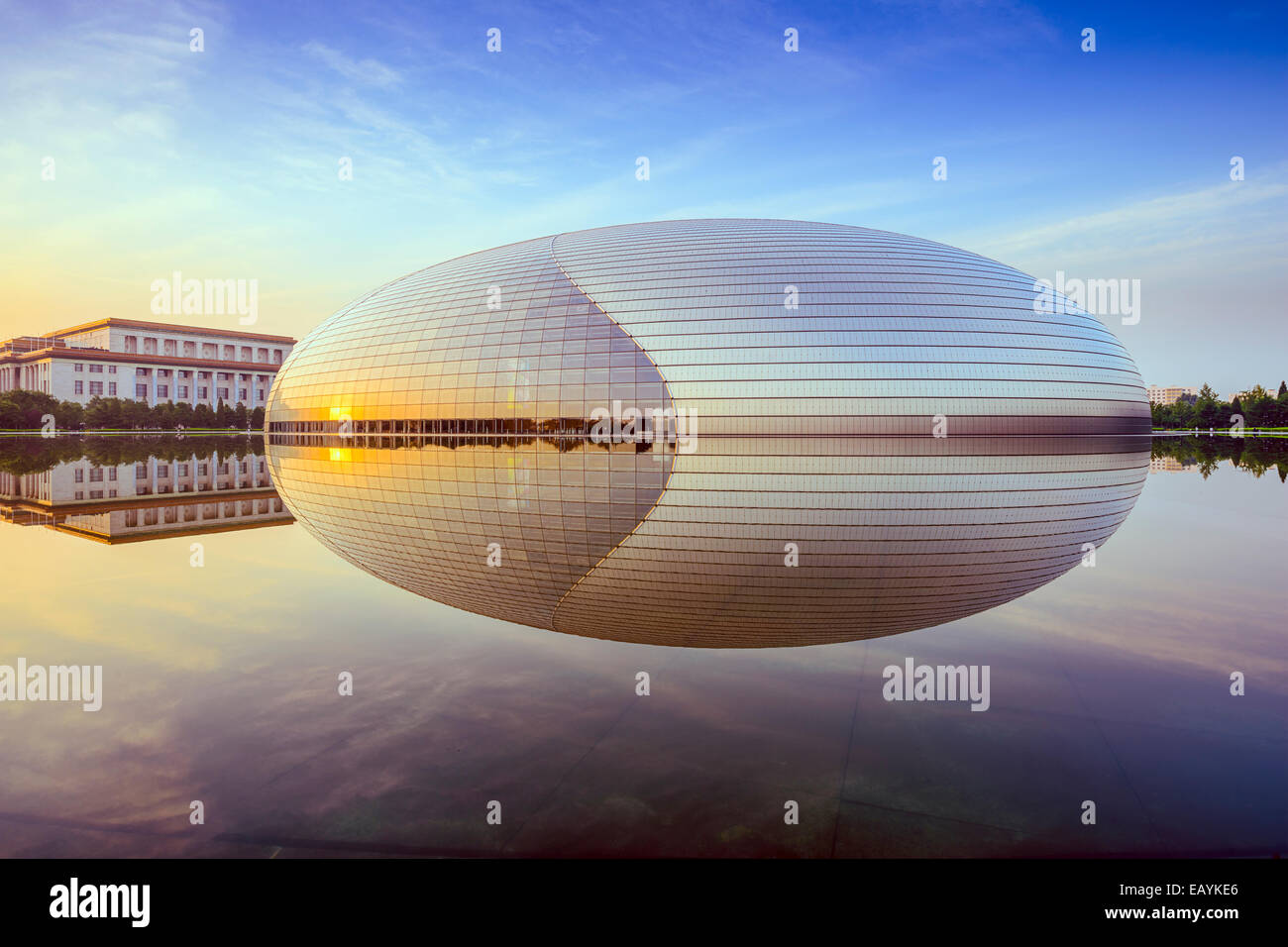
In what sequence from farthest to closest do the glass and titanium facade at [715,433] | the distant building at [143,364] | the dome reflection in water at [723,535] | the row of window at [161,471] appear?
the distant building at [143,364] → the row of window at [161,471] → the glass and titanium facade at [715,433] → the dome reflection in water at [723,535]

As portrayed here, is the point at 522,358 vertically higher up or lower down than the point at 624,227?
lower down

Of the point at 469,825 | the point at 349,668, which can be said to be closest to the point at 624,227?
the point at 349,668

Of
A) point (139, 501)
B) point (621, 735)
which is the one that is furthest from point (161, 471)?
point (621, 735)

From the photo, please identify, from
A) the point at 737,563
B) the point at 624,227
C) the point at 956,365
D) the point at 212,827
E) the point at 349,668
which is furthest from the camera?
the point at 624,227

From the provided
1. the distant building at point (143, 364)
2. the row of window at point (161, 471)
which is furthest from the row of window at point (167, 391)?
the row of window at point (161, 471)

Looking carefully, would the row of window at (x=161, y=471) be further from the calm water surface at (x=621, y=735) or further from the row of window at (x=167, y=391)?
the row of window at (x=167, y=391)
